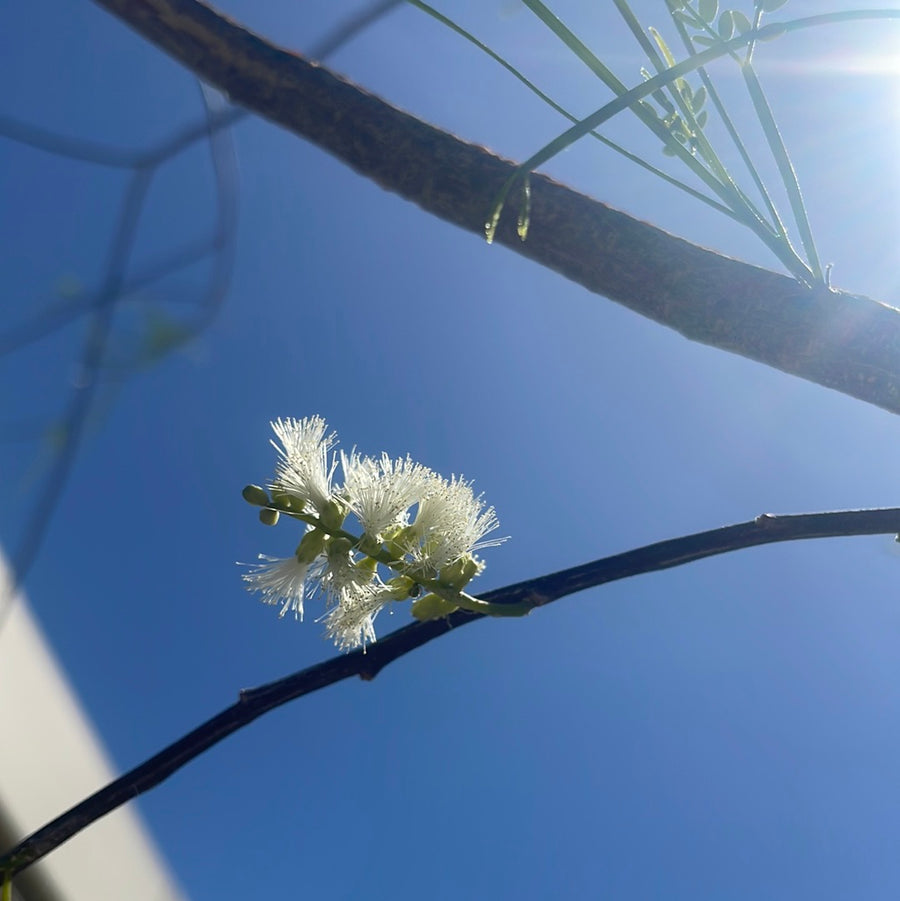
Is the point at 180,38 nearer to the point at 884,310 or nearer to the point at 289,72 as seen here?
the point at 289,72

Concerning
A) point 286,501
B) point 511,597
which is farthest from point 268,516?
point 511,597

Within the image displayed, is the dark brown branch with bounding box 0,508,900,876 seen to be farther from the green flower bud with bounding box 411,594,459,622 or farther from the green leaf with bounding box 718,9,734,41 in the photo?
the green leaf with bounding box 718,9,734,41

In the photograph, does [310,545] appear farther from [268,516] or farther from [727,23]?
[727,23]

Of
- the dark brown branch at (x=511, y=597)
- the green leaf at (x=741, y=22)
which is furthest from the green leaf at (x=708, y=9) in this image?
the dark brown branch at (x=511, y=597)

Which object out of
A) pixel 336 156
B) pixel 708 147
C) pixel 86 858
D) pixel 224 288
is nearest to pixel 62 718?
pixel 86 858

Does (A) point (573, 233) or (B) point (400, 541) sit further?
(B) point (400, 541)

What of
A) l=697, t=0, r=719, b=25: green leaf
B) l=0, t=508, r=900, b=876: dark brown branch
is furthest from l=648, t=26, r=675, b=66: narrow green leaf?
l=0, t=508, r=900, b=876: dark brown branch
